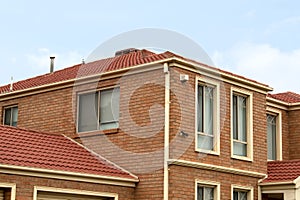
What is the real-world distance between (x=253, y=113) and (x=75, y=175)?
7.06 m

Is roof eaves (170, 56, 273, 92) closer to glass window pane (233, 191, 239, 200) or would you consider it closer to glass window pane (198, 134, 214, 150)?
glass window pane (198, 134, 214, 150)

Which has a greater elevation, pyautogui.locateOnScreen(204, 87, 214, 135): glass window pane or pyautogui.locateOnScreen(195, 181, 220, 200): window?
pyautogui.locateOnScreen(204, 87, 214, 135): glass window pane

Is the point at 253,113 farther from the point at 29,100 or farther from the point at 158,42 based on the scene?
the point at 29,100

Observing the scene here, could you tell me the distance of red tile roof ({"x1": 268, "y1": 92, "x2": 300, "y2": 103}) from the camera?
25995 millimetres

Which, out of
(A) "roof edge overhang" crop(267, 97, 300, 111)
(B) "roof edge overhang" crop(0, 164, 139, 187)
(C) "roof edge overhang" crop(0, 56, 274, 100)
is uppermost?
(A) "roof edge overhang" crop(267, 97, 300, 111)

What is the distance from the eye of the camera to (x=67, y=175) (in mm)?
16797

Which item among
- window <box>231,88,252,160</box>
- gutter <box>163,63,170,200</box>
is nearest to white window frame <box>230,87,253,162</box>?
window <box>231,88,252,160</box>

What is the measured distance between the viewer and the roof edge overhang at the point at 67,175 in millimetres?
15625

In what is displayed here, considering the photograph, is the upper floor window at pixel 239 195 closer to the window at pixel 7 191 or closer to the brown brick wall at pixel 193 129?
the brown brick wall at pixel 193 129

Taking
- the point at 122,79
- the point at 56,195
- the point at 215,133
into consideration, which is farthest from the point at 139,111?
the point at 56,195

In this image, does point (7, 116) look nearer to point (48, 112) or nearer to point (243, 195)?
point (48, 112)

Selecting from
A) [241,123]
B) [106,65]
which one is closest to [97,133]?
[106,65]

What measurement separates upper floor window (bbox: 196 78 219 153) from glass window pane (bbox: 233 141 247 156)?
110 centimetres

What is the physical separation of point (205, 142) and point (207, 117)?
82cm
